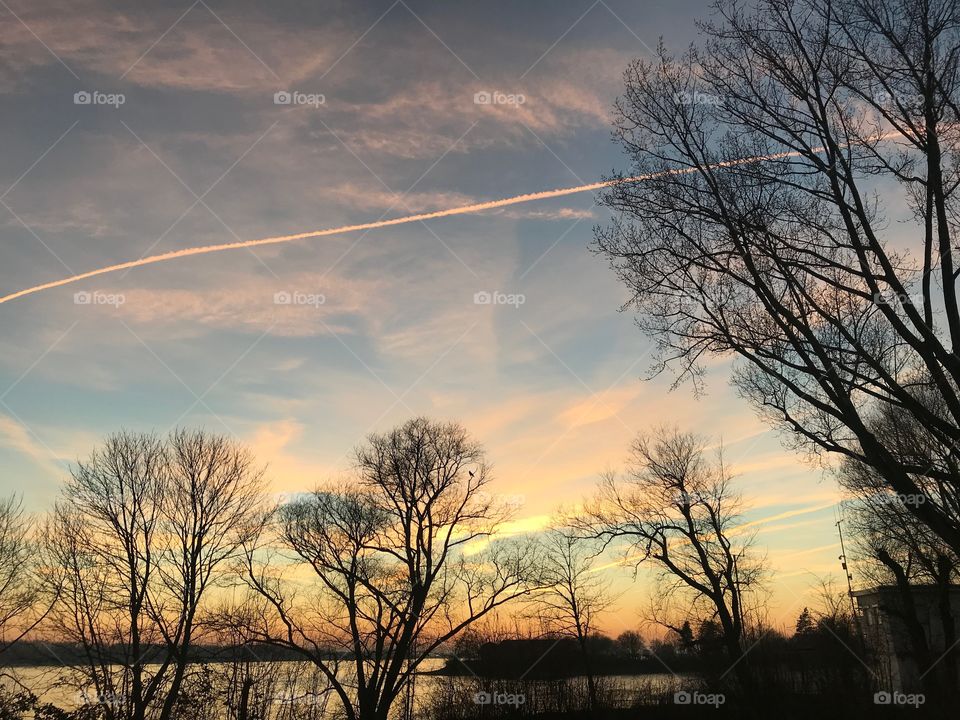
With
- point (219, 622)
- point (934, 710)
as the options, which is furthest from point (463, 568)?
point (934, 710)

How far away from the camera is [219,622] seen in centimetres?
3000

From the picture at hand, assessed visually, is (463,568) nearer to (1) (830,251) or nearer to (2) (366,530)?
(2) (366,530)

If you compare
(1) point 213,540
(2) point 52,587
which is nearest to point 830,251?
(1) point 213,540

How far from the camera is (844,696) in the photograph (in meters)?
24.7

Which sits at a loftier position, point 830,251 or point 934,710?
point 830,251

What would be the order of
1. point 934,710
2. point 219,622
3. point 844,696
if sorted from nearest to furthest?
1. point 934,710
2. point 844,696
3. point 219,622

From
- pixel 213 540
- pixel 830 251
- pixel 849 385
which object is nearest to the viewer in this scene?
pixel 849 385

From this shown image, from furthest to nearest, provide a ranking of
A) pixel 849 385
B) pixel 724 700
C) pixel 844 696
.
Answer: pixel 724 700
pixel 844 696
pixel 849 385

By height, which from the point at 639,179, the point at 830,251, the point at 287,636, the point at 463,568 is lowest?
the point at 287,636

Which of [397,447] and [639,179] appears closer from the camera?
[639,179]

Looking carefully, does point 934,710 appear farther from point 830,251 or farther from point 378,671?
point 378,671

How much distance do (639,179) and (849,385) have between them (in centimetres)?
473

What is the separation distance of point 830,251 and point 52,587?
32.4m

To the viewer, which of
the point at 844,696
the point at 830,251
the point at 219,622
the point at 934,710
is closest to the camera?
the point at 830,251
